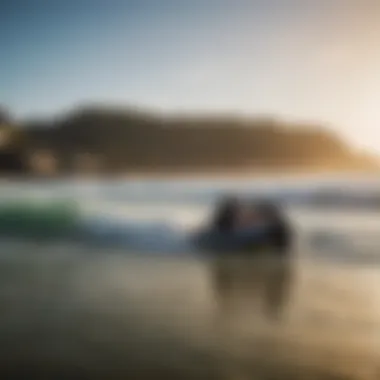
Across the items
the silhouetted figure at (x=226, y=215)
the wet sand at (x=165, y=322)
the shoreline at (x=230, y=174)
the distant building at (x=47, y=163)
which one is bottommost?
the wet sand at (x=165, y=322)

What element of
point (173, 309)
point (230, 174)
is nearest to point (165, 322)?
point (173, 309)

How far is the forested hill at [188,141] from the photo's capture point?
106cm

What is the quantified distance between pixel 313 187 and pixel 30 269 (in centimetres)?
47

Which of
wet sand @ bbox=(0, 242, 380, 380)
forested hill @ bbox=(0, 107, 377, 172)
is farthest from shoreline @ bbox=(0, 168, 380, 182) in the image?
wet sand @ bbox=(0, 242, 380, 380)

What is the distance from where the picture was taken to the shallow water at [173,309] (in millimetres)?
1003

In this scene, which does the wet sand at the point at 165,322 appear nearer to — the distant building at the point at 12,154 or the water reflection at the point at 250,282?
the water reflection at the point at 250,282

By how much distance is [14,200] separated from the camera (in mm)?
1101

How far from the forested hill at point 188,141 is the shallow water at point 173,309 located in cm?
6

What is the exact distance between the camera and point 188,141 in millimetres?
1081

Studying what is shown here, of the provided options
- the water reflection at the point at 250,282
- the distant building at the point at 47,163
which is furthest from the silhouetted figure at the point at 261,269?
the distant building at the point at 47,163

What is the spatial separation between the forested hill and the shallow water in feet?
0.20

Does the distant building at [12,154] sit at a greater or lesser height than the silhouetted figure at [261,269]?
greater

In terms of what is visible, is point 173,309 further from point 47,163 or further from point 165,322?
point 47,163

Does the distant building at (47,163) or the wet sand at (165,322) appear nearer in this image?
the wet sand at (165,322)
